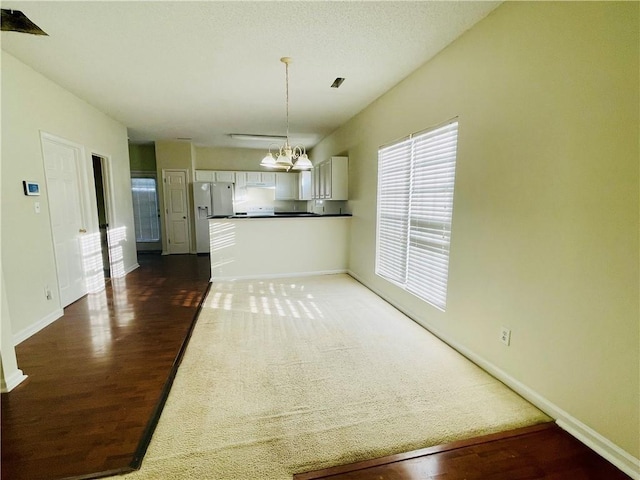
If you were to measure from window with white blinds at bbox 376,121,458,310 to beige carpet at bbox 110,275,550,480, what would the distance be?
0.59m

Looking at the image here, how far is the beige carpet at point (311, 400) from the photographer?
1494 mm

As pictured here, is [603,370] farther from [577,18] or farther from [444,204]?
[577,18]

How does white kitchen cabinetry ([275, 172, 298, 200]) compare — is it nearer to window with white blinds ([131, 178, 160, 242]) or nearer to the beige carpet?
window with white blinds ([131, 178, 160, 242])

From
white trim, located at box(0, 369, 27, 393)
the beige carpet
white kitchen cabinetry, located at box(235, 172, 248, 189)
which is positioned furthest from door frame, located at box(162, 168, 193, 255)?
white trim, located at box(0, 369, 27, 393)

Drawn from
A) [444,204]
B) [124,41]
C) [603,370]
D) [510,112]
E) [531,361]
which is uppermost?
[124,41]

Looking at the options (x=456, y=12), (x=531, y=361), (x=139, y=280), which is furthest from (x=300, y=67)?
(x=139, y=280)

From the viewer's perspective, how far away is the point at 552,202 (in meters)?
1.71

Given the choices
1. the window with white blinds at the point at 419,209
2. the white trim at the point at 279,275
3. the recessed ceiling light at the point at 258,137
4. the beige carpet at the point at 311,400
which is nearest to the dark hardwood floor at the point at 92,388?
the beige carpet at the point at 311,400

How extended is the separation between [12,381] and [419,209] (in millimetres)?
3688

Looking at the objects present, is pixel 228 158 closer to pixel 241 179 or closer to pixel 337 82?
pixel 241 179

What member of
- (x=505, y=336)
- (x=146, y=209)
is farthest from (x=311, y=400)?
(x=146, y=209)

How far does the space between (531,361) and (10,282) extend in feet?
14.1

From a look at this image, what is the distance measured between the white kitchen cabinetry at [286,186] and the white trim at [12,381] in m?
6.26

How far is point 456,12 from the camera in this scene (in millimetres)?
2076
